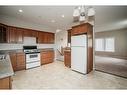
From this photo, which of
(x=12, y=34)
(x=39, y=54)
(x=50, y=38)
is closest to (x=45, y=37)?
(x=50, y=38)

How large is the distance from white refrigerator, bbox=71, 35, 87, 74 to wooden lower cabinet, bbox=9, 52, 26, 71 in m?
2.33

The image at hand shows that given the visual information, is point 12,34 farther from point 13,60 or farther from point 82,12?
point 82,12

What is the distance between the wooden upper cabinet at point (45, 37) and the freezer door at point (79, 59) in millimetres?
2316

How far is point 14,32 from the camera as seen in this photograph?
13.3 ft

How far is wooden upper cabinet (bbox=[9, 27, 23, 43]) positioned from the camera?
13.0 feet

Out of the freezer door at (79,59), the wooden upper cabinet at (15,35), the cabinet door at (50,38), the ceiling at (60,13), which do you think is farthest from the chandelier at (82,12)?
the cabinet door at (50,38)

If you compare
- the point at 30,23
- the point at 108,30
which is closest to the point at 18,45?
the point at 30,23

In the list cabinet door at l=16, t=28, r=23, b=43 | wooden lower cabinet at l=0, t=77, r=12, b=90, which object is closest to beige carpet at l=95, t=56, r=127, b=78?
wooden lower cabinet at l=0, t=77, r=12, b=90

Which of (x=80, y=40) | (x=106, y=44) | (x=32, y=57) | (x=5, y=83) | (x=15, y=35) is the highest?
(x=15, y=35)

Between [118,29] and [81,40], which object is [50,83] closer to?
[81,40]

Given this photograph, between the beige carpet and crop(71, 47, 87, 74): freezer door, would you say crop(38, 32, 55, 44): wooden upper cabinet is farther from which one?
the beige carpet

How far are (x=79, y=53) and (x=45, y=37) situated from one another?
2.75m

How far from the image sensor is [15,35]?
4.11m
